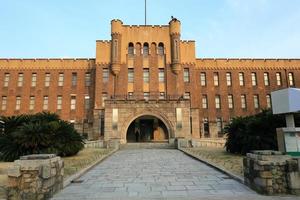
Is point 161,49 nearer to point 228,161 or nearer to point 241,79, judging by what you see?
point 241,79

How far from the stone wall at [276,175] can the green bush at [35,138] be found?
11.1 metres

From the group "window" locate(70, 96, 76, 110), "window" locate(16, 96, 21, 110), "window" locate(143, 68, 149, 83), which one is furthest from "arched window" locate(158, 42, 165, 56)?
"window" locate(16, 96, 21, 110)

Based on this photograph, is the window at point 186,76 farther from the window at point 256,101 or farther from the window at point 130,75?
the window at point 256,101

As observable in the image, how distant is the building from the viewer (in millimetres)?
33469

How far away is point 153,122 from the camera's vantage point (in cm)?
3209

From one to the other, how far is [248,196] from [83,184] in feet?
15.2

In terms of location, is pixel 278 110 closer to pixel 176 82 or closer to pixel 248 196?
pixel 248 196

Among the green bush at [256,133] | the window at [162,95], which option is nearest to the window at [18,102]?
the window at [162,95]

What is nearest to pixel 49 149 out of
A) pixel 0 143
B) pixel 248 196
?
pixel 0 143

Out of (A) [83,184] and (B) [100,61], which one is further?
(B) [100,61]

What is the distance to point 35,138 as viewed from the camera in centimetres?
1361

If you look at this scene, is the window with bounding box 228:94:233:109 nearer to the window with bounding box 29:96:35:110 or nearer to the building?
the building

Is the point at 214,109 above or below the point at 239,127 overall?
above

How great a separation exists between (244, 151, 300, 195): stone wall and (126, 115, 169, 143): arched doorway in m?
25.0
